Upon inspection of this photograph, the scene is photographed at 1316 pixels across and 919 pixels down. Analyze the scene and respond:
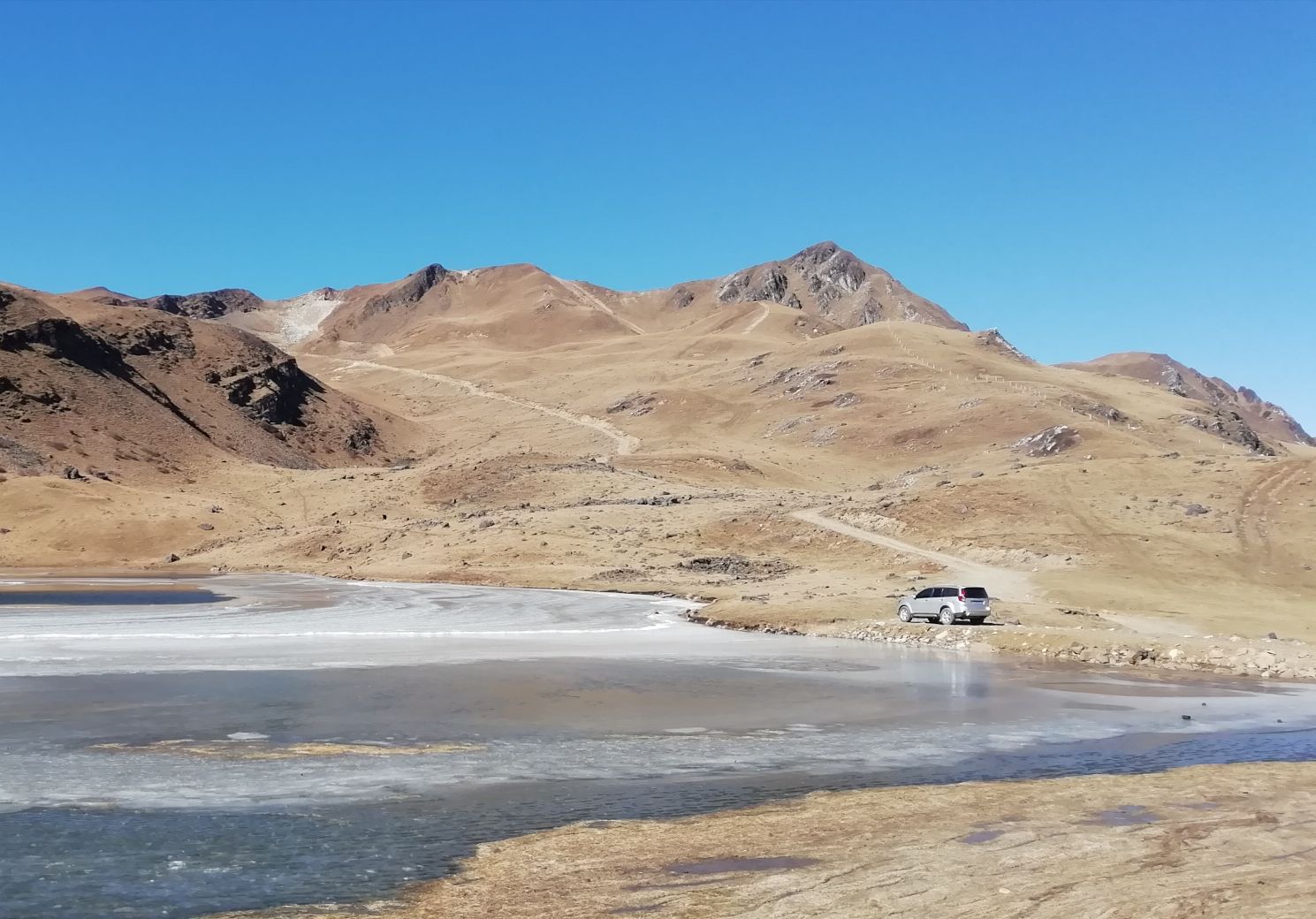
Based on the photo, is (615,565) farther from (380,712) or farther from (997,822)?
(997,822)

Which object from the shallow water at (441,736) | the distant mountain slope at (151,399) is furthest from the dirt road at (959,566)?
the distant mountain slope at (151,399)

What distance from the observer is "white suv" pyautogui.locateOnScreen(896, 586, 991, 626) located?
35.3 m

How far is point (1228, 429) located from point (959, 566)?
264 ft

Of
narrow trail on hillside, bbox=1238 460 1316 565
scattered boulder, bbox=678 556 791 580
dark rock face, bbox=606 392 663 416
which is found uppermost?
dark rock face, bbox=606 392 663 416

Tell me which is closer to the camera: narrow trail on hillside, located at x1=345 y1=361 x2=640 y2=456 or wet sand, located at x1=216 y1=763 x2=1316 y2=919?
wet sand, located at x1=216 y1=763 x2=1316 y2=919

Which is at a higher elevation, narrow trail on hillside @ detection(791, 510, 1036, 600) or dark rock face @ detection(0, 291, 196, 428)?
dark rock face @ detection(0, 291, 196, 428)

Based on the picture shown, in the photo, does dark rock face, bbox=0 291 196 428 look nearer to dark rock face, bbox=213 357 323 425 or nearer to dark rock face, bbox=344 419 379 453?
dark rock face, bbox=213 357 323 425

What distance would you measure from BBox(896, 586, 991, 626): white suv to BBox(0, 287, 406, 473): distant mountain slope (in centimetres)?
7105

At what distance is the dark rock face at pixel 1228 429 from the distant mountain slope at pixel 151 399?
8704 centimetres

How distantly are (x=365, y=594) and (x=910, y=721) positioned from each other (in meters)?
33.0

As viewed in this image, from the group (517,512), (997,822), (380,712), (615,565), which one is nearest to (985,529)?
(615,565)

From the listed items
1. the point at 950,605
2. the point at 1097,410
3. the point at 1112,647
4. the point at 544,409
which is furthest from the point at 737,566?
the point at 544,409

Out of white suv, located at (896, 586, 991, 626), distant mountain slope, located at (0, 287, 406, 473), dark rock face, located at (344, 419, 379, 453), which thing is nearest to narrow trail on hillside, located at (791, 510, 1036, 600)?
white suv, located at (896, 586, 991, 626)

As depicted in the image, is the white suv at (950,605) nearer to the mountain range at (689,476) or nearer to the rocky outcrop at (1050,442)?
the mountain range at (689,476)
